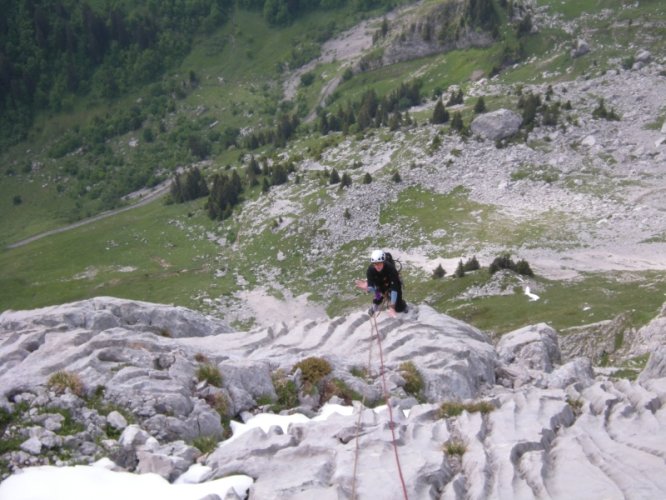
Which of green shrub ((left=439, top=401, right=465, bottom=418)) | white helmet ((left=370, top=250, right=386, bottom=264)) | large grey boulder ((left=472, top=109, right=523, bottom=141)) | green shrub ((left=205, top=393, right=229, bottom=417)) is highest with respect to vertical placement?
white helmet ((left=370, top=250, right=386, bottom=264))

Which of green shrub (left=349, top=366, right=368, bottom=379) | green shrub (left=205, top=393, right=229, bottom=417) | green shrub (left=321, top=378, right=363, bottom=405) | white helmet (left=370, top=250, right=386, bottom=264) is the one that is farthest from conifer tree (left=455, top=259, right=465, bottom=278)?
green shrub (left=205, top=393, right=229, bottom=417)

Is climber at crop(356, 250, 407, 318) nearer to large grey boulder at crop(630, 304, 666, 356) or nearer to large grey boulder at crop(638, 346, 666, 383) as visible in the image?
large grey boulder at crop(638, 346, 666, 383)

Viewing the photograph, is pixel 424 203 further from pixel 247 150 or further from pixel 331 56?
pixel 331 56

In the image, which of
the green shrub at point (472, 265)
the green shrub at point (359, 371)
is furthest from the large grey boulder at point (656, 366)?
the green shrub at point (472, 265)

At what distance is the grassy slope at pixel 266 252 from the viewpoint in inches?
1944

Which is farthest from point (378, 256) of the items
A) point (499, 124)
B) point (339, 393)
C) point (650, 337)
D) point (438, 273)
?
point (499, 124)

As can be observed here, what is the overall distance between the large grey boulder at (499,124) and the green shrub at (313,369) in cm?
6734

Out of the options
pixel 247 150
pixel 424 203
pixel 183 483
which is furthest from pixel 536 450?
pixel 247 150

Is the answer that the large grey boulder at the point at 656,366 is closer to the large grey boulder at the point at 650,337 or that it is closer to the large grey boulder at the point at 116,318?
the large grey boulder at the point at 650,337

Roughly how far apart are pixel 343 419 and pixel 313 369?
4375 mm

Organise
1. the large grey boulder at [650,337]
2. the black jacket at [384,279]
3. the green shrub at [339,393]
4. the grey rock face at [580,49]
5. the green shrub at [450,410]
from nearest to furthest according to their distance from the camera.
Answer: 1. the green shrub at [450,410]
2. the green shrub at [339,393]
3. the black jacket at [384,279]
4. the large grey boulder at [650,337]
5. the grey rock face at [580,49]

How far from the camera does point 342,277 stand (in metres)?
67.9

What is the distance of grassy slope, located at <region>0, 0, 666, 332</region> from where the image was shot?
162ft

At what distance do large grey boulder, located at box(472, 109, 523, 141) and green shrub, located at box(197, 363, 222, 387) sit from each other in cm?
7001
